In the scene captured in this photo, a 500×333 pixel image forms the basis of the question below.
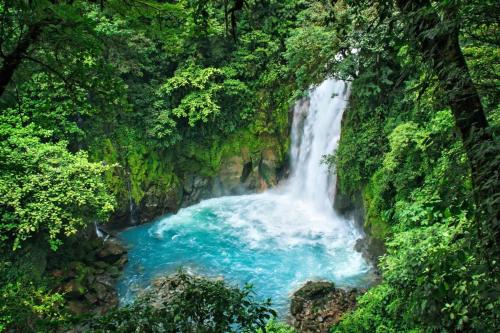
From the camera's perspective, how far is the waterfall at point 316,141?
14977mm

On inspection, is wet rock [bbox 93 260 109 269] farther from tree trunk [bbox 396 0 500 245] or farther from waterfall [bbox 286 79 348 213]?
tree trunk [bbox 396 0 500 245]

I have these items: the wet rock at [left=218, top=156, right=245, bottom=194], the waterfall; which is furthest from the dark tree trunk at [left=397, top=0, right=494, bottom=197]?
the wet rock at [left=218, top=156, right=245, bottom=194]

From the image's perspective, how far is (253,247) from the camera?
13.5m

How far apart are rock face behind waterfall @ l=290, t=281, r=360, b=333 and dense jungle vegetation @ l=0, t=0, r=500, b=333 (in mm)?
781

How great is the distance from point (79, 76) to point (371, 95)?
31.1 feet

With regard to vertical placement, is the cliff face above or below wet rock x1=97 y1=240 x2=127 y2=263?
above

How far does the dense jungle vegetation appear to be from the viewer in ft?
9.70

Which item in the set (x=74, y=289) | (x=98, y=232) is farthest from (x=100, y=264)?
(x=98, y=232)

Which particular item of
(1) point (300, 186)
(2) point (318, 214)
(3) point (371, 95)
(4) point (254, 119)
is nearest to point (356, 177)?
(3) point (371, 95)

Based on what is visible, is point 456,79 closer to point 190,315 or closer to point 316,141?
point 190,315

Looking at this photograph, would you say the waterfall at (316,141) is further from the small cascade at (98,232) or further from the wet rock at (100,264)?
the wet rock at (100,264)

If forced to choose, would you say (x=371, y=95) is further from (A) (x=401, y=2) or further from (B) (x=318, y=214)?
(A) (x=401, y=2)

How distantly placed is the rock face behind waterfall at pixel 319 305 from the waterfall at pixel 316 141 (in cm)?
494

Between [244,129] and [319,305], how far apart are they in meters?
9.12
